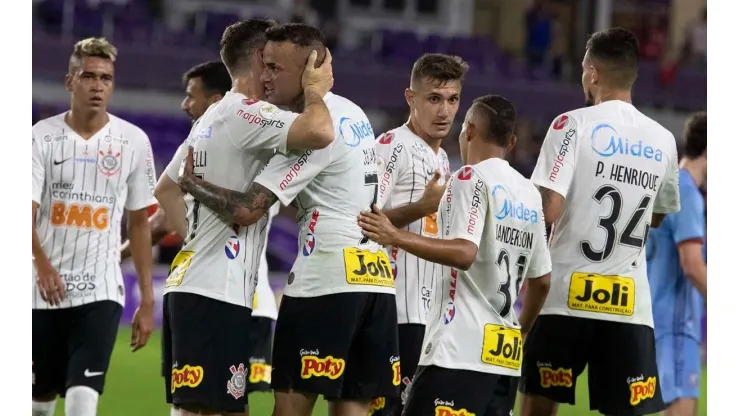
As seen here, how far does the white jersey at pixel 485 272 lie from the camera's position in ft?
15.3

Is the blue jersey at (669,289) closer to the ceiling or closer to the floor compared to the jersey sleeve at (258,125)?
closer to the floor

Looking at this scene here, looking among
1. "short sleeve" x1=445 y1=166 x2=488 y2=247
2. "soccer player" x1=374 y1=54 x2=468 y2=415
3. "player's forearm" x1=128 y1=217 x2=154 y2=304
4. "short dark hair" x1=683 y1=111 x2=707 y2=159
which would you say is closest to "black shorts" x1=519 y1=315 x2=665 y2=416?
"soccer player" x1=374 y1=54 x2=468 y2=415

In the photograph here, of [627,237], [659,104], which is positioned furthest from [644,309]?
[659,104]

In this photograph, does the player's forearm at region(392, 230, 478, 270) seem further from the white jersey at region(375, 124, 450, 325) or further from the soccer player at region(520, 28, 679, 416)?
the white jersey at region(375, 124, 450, 325)

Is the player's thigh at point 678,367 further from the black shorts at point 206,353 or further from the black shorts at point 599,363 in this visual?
the black shorts at point 206,353

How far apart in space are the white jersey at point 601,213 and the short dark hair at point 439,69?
789mm

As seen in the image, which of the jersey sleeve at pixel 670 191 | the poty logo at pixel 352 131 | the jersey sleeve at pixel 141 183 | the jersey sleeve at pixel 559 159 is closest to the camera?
the poty logo at pixel 352 131

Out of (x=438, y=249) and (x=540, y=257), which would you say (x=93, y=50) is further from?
(x=540, y=257)

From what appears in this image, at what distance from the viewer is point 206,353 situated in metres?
4.75

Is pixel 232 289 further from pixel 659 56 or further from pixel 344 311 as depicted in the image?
pixel 659 56

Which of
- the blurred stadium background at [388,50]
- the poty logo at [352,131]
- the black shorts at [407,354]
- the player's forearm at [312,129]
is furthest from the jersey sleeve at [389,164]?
the blurred stadium background at [388,50]

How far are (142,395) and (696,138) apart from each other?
4865 mm

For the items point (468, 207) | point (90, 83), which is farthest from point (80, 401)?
point (468, 207)

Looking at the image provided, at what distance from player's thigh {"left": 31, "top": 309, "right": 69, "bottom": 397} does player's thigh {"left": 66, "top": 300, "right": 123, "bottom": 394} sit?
6cm
